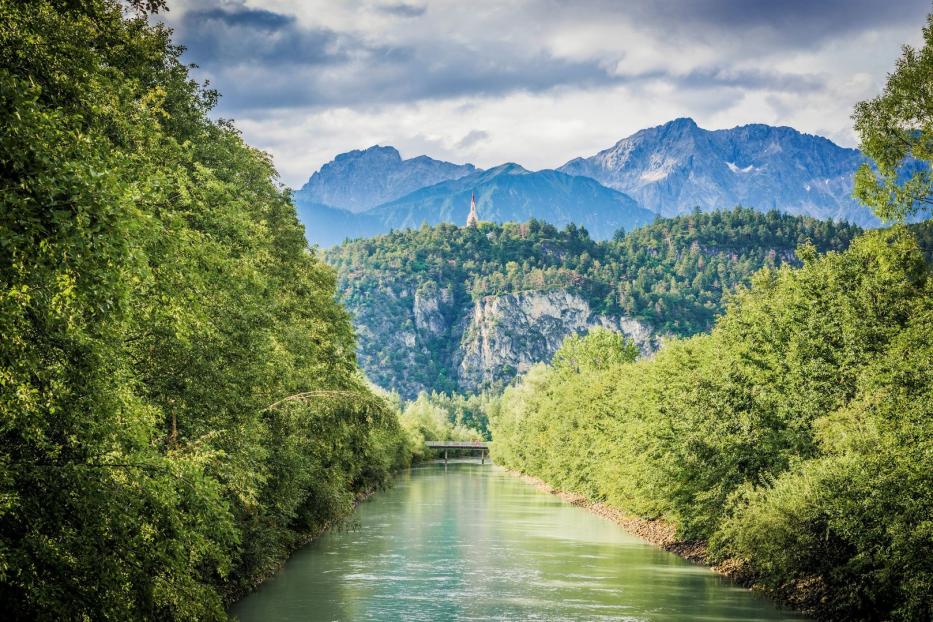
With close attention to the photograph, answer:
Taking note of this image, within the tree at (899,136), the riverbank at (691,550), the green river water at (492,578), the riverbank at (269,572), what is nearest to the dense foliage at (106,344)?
the riverbank at (269,572)

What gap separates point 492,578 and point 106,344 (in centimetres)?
2874

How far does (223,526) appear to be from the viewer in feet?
52.7

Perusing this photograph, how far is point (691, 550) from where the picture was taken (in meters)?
46.6

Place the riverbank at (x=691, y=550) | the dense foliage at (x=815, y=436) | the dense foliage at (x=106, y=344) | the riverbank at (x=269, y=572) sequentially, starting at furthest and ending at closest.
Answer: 1. the riverbank at (x=691, y=550)
2. the riverbank at (x=269, y=572)
3. the dense foliage at (x=815, y=436)
4. the dense foliage at (x=106, y=344)

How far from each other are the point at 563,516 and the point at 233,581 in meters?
41.2

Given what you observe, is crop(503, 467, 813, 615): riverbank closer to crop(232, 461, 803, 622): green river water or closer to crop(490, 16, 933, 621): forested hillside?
crop(490, 16, 933, 621): forested hillside

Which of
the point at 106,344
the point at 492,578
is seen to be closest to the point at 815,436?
the point at 492,578

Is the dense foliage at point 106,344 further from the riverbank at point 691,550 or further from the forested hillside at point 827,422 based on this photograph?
the riverbank at point 691,550

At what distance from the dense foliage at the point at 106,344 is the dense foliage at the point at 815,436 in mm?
17236

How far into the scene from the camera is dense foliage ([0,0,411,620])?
10969 mm

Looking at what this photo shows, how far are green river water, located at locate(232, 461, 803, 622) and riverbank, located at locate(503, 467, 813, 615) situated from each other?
24.6 inches

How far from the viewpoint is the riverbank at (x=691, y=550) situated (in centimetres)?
3300

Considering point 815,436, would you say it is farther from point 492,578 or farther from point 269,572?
point 269,572

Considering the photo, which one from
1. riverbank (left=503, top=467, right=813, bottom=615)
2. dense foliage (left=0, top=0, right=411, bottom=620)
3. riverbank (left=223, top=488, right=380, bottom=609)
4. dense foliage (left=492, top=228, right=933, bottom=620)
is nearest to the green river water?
riverbank (left=223, top=488, right=380, bottom=609)
